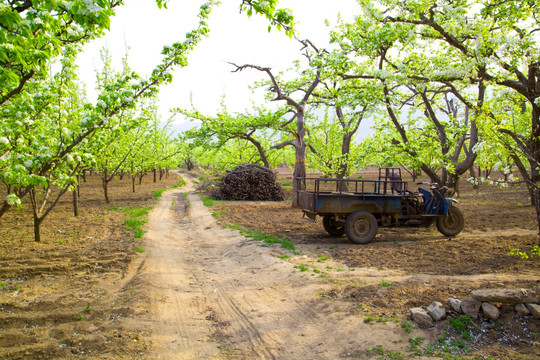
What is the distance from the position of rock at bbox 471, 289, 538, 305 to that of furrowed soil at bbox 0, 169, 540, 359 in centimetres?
20

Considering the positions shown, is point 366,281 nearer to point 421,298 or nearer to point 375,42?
point 421,298

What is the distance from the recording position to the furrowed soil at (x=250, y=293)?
4.45 m

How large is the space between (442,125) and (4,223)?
52.0 ft

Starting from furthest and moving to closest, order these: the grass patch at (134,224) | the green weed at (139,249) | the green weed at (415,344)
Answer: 1. the grass patch at (134,224)
2. the green weed at (139,249)
3. the green weed at (415,344)

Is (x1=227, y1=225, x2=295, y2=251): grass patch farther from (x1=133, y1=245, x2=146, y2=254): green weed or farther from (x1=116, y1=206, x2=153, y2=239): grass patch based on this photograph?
(x1=116, y1=206, x2=153, y2=239): grass patch

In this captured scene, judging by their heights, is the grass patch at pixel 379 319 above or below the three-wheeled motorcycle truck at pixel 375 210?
below

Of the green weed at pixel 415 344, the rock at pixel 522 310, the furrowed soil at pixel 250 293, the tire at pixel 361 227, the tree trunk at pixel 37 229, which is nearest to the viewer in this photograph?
the green weed at pixel 415 344

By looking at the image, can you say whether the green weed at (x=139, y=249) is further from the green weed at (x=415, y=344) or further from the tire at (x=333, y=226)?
the green weed at (x=415, y=344)

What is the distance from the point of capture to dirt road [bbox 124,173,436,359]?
4.51m

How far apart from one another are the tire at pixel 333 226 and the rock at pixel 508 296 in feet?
20.5

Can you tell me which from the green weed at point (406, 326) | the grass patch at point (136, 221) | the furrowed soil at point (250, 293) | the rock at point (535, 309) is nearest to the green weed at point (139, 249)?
the furrowed soil at point (250, 293)

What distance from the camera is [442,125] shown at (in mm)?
13039

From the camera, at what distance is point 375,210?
10273 mm

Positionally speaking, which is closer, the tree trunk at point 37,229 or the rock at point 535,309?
the rock at point 535,309
